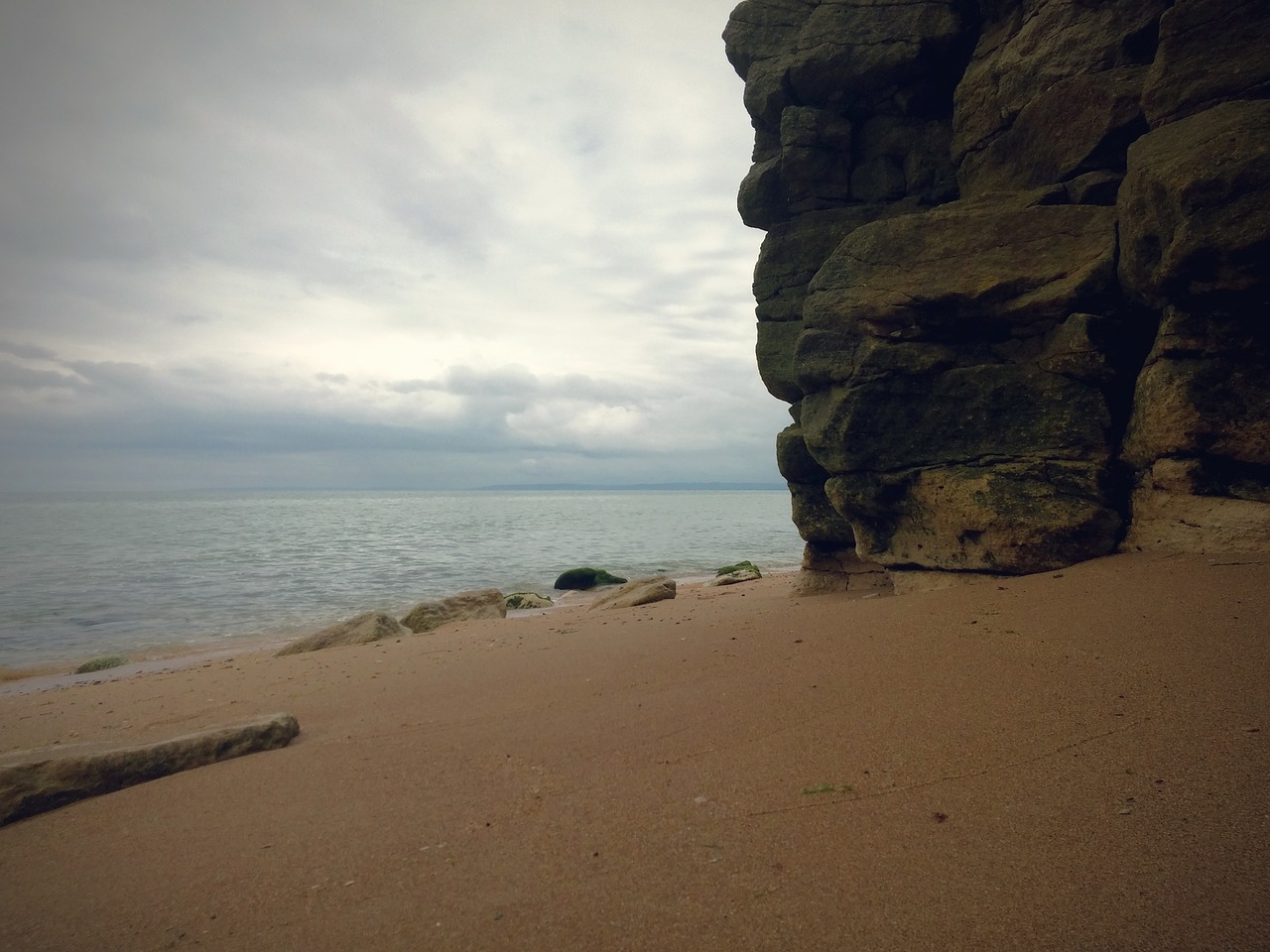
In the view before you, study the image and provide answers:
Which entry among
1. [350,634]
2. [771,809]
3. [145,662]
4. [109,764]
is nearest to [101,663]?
[145,662]

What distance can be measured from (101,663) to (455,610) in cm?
709

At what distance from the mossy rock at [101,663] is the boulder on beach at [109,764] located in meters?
10.7

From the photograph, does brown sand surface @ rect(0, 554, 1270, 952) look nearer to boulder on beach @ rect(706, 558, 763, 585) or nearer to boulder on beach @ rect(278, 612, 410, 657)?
boulder on beach @ rect(278, 612, 410, 657)

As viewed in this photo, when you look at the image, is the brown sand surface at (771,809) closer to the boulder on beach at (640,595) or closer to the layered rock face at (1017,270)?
the layered rock face at (1017,270)

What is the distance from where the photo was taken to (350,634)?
42.3ft

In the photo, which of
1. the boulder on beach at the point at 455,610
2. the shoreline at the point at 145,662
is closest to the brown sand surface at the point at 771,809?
the shoreline at the point at 145,662

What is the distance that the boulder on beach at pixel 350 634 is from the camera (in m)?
12.7

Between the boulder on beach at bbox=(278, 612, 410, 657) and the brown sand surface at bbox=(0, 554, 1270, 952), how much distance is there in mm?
5891

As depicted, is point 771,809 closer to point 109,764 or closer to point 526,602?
point 109,764

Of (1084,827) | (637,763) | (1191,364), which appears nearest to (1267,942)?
(1084,827)

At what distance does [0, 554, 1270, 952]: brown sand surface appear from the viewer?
2.85 m

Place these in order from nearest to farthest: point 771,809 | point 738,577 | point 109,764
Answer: point 771,809 < point 109,764 < point 738,577

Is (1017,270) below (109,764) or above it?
above

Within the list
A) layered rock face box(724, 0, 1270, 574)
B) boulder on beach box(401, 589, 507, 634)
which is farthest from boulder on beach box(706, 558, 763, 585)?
layered rock face box(724, 0, 1270, 574)
